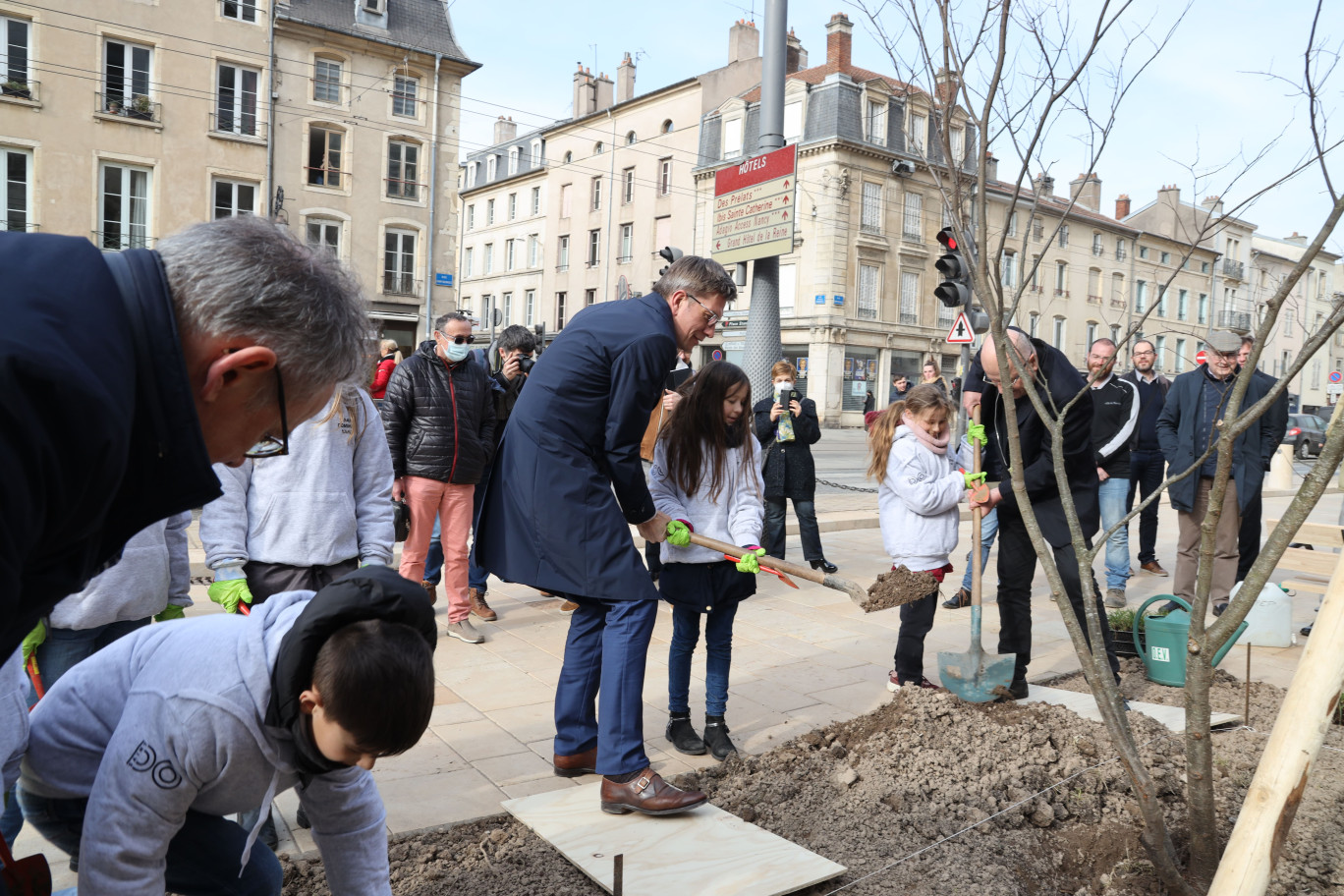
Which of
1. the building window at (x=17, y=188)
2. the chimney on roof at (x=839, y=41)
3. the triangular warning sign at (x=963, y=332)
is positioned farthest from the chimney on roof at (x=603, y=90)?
the triangular warning sign at (x=963, y=332)

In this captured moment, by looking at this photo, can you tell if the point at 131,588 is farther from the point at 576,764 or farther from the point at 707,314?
the point at 707,314

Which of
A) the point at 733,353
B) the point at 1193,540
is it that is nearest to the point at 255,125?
the point at 733,353

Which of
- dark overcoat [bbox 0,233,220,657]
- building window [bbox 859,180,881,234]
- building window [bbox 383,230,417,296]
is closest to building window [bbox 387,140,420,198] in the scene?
Result: building window [bbox 383,230,417,296]

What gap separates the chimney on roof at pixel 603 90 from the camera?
132 ft

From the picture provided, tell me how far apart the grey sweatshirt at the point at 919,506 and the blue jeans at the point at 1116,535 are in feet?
9.87

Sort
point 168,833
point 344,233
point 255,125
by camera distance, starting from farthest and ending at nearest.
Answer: point 344,233, point 255,125, point 168,833

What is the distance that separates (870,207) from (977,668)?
3088 centimetres

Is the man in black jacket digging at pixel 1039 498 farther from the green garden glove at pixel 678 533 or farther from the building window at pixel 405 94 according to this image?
the building window at pixel 405 94

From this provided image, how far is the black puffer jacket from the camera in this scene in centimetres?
563

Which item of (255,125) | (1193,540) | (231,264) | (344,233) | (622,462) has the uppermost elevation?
(255,125)

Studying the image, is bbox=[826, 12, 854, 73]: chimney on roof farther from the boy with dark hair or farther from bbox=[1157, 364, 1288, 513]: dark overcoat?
the boy with dark hair

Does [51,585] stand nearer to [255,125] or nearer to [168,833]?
[168,833]

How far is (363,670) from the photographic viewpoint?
1.61m

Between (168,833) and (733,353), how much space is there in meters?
33.0
